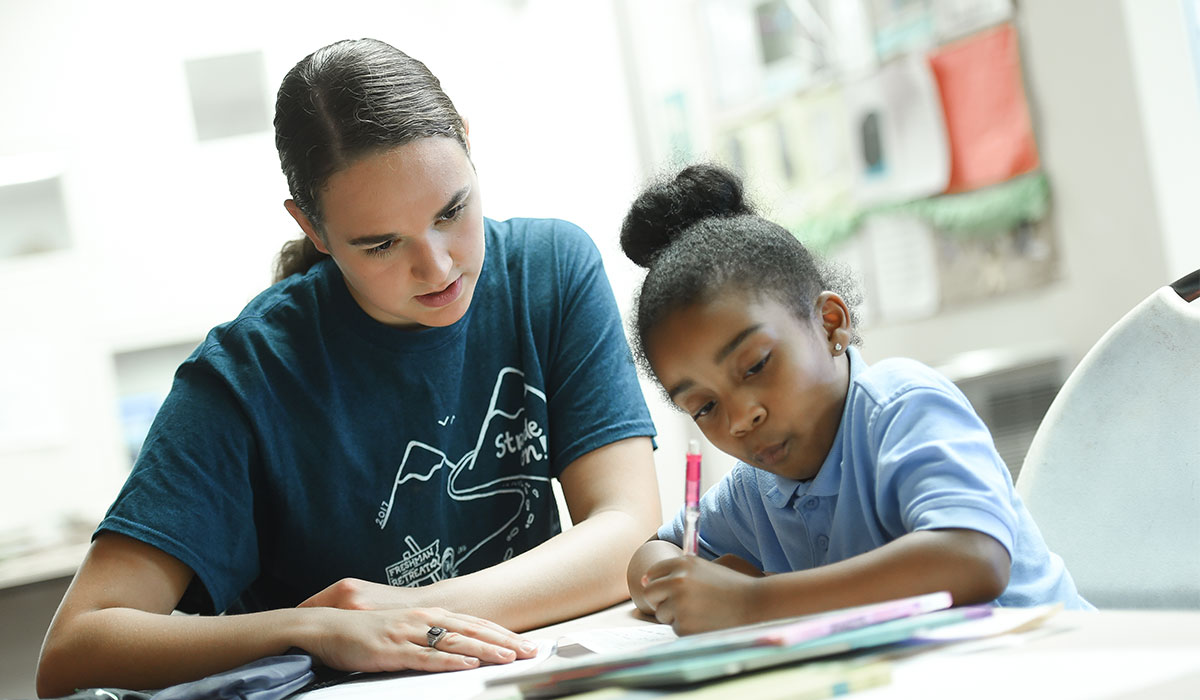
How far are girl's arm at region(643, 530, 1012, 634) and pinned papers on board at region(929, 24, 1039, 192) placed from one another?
254cm

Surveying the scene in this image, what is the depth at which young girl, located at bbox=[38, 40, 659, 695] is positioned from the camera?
1064mm

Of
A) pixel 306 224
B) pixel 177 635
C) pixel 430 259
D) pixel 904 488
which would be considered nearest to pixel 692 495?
pixel 904 488

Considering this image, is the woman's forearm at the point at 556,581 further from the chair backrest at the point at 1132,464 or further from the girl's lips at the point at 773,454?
the chair backrest at the point at 1132,464

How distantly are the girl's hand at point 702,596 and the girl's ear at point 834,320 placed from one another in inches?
9.9

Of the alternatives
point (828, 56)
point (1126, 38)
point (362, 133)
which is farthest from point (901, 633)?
point (828, 56)

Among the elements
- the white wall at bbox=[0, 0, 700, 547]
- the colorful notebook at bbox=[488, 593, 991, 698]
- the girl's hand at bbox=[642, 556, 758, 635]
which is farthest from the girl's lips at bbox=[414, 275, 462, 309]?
the white wall at bbox=[0, 0, 700, 547]

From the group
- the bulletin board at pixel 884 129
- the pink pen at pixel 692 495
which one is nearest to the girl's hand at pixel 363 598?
the pink pen at pixel 692 495

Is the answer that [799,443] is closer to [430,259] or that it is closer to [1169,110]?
[430,259]

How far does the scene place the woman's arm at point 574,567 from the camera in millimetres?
1089

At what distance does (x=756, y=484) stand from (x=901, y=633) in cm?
46

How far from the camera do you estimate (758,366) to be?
908 mm

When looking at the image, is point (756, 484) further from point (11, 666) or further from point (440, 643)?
point (11, 666)

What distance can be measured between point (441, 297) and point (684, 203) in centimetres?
31

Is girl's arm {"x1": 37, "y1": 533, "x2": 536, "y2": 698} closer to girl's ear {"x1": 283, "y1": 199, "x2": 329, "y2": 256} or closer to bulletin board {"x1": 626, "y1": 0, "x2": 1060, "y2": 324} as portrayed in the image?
girl's ear {"x1": 283, "y1": 199, "x2": 329, "y2": 256}
